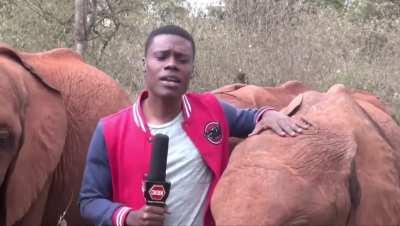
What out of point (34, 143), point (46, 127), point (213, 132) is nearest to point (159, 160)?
point (213, 132)

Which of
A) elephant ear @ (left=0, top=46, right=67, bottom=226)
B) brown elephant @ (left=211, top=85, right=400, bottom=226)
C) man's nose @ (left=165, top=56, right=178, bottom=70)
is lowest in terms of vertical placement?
elephant ear @ (left=0, top=46, right=67, bottom=226)

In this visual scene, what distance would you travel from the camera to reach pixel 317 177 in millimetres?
3115

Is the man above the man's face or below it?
below

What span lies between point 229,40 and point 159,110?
9815mm

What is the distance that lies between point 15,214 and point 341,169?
1.97 meters

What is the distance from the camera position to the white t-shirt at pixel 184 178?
3.33 meters

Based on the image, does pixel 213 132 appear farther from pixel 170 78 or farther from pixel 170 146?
pixel 170 78

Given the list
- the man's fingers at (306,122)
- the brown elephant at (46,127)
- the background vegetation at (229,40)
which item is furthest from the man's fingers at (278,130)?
the background vegetation at (229,40)

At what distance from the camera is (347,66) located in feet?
42.0

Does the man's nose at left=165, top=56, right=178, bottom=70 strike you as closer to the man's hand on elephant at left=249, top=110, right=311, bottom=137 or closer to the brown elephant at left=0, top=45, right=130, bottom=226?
the man's hand on elephant at left=249, top=110, right=311, bottom=137

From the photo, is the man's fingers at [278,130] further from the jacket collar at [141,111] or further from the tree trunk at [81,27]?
the tree trunk at [81,27]

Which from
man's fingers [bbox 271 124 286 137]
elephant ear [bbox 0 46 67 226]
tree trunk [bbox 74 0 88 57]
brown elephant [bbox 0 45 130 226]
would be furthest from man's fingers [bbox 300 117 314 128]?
tree trunk [bbox 74 0 88 57]

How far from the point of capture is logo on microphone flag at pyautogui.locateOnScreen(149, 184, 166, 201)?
2881mm

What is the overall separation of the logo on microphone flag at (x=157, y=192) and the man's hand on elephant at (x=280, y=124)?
65cm
